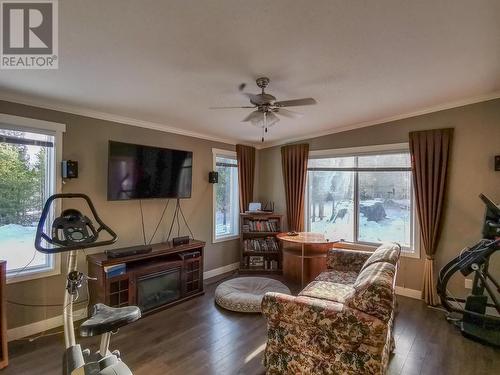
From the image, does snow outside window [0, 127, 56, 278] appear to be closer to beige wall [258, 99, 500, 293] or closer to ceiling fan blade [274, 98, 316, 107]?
ceiling fan blade [274, 98, 316, 107]

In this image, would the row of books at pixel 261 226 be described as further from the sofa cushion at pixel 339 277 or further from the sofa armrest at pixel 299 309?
the sofa armrest at pixel 299 309

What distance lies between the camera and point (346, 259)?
139 inches

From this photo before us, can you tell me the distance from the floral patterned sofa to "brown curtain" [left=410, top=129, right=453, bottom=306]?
75.1 inches

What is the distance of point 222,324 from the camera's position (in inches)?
118

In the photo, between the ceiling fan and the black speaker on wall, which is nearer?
the ceiling fan

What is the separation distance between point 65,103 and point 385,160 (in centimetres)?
425

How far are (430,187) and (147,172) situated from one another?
3744mm

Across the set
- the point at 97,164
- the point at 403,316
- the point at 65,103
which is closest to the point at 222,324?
the point at 403,316

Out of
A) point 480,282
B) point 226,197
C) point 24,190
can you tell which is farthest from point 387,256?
point 24,190

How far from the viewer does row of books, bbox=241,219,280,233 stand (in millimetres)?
4840

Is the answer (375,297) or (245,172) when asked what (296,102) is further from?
(245,172)

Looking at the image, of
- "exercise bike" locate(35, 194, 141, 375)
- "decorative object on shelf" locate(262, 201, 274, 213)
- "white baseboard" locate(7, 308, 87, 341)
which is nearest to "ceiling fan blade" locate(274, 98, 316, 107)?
"exercise bike" locate(35, 194, 141, 375)

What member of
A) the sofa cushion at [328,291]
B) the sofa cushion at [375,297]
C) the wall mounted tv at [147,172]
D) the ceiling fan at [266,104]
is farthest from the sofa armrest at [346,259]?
the wall mounted tv at [147,172]

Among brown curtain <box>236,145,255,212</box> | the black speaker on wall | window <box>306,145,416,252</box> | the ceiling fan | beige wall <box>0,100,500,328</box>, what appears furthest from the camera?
brown curtain <box>236,145,255,212</box>
